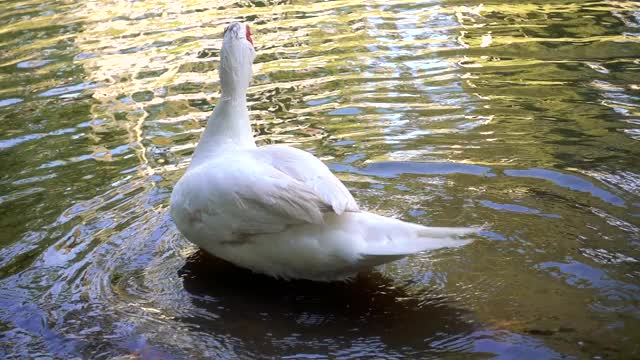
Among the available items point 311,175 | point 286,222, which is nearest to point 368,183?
point 311,175

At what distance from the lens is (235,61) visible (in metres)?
5.31

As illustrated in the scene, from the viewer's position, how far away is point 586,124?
21.4 feet

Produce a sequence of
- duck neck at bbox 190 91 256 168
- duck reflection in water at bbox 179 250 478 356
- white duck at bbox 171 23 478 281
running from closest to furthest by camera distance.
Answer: duck reflection in water at bbox 179 250 478 356 < white duck at bbox 171 23 478 281 < duck neck at bbox 190 91 256 168

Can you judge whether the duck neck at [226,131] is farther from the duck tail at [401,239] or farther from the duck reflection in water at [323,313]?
the duck tail at [401,239]

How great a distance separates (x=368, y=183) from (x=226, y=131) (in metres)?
1.15

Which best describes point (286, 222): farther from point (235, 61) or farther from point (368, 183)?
point (368, 183)

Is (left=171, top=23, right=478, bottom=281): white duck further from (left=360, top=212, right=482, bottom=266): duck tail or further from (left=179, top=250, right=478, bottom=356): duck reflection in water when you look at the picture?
(left=179, top=250, right=478, bottom=356): duck reflection in water

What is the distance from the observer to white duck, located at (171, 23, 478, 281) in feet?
13.7

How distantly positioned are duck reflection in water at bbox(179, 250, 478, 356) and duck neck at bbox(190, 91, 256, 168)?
702mm

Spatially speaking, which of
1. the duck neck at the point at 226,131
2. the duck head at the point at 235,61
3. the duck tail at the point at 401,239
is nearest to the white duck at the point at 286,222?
the duck tail at the point at 401,239

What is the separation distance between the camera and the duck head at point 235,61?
5262 mm

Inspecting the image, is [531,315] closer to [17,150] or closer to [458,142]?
[458,142]

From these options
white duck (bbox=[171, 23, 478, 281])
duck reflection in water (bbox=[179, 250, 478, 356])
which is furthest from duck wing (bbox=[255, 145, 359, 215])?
duck reflection in water (bbox=[179, 250, 478, 356])

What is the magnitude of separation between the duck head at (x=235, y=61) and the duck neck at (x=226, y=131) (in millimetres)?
58
